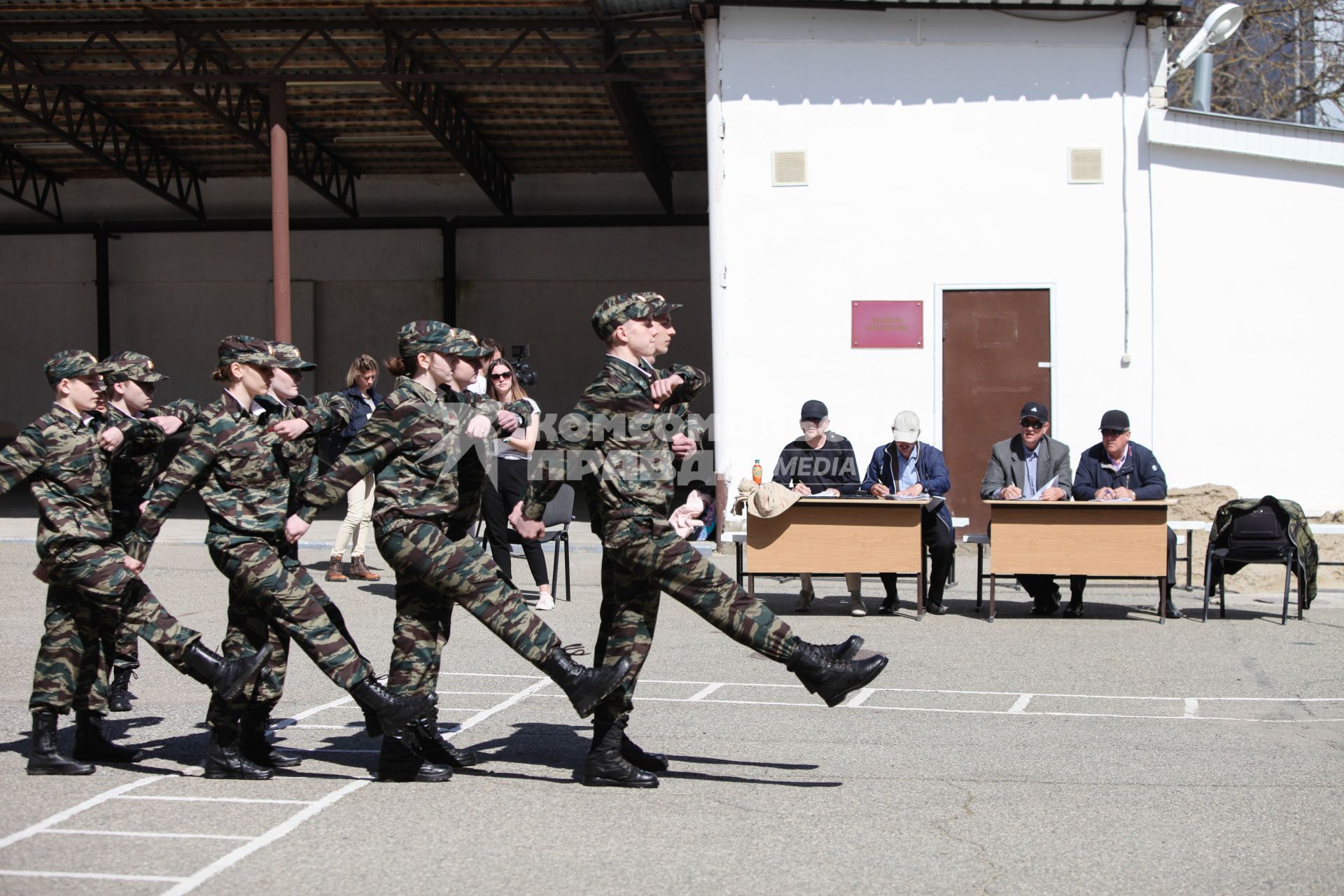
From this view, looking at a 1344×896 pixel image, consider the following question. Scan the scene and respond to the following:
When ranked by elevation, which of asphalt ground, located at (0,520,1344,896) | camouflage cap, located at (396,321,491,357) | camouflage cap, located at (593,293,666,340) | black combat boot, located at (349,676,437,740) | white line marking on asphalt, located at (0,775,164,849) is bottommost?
asphalt ground, located at (0,520,1344,896)

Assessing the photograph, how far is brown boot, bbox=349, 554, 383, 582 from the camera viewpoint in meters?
12.6

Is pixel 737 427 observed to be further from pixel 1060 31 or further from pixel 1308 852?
pixel 1308 852

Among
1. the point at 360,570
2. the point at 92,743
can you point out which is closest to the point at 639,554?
the point at 92,743

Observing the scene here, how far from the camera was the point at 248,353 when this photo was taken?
248 inches

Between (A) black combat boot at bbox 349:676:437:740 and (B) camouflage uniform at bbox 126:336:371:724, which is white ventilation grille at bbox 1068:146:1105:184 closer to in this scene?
(B) camouflage uniform at bbox 126:336:371:724

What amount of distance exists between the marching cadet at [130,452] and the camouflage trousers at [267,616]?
488 mm

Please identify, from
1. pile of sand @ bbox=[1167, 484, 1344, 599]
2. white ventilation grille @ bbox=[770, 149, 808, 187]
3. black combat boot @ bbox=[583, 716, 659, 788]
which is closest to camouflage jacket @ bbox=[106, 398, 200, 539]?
black combat boot @ bbox=[583, 716, 659, 788]

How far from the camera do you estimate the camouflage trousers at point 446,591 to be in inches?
229


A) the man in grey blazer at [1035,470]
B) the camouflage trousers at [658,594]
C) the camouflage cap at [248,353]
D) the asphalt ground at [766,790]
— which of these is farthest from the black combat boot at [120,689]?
the man in grey blazer at [1035,470]

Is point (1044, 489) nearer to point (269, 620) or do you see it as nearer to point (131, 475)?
point (269, 620)

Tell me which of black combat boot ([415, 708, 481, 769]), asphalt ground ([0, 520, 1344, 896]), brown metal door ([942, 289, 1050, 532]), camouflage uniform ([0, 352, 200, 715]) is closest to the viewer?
asphalt ground ([0, 520, 1344, 896])

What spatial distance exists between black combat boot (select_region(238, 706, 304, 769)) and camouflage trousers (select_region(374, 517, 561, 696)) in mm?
616

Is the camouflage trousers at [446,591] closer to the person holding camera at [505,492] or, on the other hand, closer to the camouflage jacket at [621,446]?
the camouflage jacket at [621,446]

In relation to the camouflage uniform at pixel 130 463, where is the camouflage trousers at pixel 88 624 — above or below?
below
